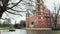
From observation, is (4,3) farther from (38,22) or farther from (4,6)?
(38,22)

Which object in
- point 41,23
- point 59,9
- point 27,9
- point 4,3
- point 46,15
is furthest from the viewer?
point 46,15

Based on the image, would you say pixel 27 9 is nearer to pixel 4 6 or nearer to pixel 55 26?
pixel 4 6

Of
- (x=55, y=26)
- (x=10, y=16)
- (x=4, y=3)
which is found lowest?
(x=55, y=26)

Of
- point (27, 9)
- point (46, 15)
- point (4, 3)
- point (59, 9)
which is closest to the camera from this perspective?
point (4, 3)

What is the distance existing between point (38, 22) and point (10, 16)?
4109 cm

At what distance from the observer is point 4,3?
201 inches

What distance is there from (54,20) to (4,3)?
142 feet

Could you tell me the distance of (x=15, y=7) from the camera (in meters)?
5.41

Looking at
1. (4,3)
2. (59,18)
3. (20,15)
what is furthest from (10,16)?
(59,18)

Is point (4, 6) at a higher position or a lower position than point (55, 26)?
higher

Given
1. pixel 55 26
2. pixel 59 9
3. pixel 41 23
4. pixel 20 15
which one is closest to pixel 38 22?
pixel 41 23

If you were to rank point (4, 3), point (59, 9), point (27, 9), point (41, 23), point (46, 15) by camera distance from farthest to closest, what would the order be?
point (46, 15) < point (41, 23) < point (59, 9) < point (27, 9) < point (4, 3)

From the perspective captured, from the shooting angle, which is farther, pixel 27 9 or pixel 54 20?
pixel 54 20

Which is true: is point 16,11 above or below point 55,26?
above
